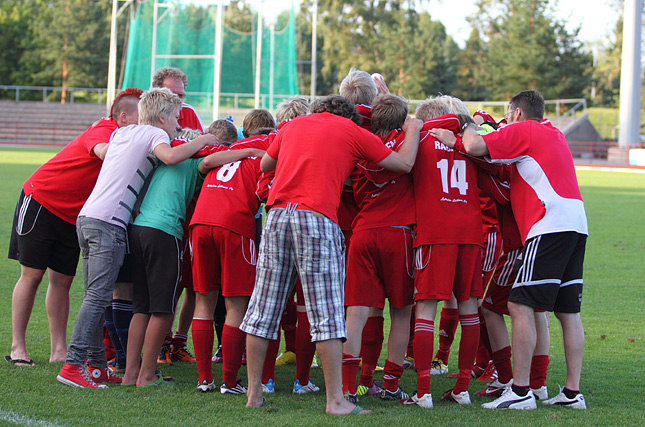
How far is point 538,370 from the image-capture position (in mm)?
4914

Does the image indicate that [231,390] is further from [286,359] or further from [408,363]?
[408,363]

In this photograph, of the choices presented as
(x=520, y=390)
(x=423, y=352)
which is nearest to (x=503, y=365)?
(x=520, y=390)

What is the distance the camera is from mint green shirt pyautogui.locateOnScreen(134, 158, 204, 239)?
4.80 meters

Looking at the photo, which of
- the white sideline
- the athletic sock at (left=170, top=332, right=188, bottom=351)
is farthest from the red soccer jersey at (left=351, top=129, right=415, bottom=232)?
the white sideline

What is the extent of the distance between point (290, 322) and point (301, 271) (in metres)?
1.50

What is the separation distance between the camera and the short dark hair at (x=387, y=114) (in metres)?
Result: 4.73

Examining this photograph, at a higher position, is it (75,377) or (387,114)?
(387,114)

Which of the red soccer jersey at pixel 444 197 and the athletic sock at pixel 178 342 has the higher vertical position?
the red soccer jersey at pixel 444 197

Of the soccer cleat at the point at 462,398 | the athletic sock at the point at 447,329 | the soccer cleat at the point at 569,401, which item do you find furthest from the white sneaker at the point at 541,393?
the athletic sock at the point at 447,329

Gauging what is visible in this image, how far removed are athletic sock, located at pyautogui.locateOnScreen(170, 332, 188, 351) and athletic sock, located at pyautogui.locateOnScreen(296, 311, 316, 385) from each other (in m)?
1.35

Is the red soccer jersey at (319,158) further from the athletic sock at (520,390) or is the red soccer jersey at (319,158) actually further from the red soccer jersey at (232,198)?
the athletic sock at (520,390)

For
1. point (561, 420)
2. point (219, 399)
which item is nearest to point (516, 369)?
point (561, 420)

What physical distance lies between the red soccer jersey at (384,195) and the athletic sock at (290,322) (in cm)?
105

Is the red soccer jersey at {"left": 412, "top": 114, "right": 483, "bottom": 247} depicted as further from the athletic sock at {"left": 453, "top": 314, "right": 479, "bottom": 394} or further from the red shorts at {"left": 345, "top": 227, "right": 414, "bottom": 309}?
the athletic sock at {"left": 453, "top": 314, "right": 479, "bottom": 394}
